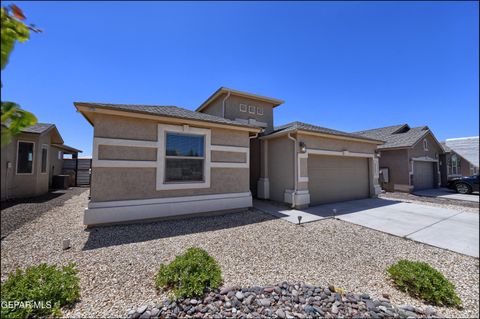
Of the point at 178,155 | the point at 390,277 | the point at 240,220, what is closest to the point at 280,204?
the point at 240,220

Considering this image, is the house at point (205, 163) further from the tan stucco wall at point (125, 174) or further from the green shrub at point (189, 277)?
the green shrub at point (189, 277)

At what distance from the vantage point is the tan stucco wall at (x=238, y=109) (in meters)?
11.1

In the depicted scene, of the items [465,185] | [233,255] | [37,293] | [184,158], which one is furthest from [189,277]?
[465,185]

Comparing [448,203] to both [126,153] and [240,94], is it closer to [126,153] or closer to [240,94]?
[240,94]

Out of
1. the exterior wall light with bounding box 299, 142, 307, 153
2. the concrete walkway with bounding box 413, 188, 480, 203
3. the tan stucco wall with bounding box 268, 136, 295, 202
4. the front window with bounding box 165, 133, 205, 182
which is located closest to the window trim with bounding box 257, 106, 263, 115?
the tan stucco wall with bounding box 268, 136, 295, 202

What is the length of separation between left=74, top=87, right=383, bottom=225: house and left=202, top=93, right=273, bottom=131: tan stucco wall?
0.22 ft

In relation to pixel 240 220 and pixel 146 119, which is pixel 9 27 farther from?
pixel 240 220

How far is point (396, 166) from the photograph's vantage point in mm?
14445

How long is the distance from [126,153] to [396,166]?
57.4 ft

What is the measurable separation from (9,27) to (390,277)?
5.32m

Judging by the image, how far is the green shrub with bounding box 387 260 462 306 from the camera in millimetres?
2725

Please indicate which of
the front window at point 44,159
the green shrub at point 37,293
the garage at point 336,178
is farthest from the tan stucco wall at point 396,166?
the front window at point 44,159

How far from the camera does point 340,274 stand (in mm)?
3428

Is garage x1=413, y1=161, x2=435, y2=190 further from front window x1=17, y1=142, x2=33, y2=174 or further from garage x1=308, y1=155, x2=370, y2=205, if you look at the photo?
front window x1=17, y1=142, x2=33, y2=174
